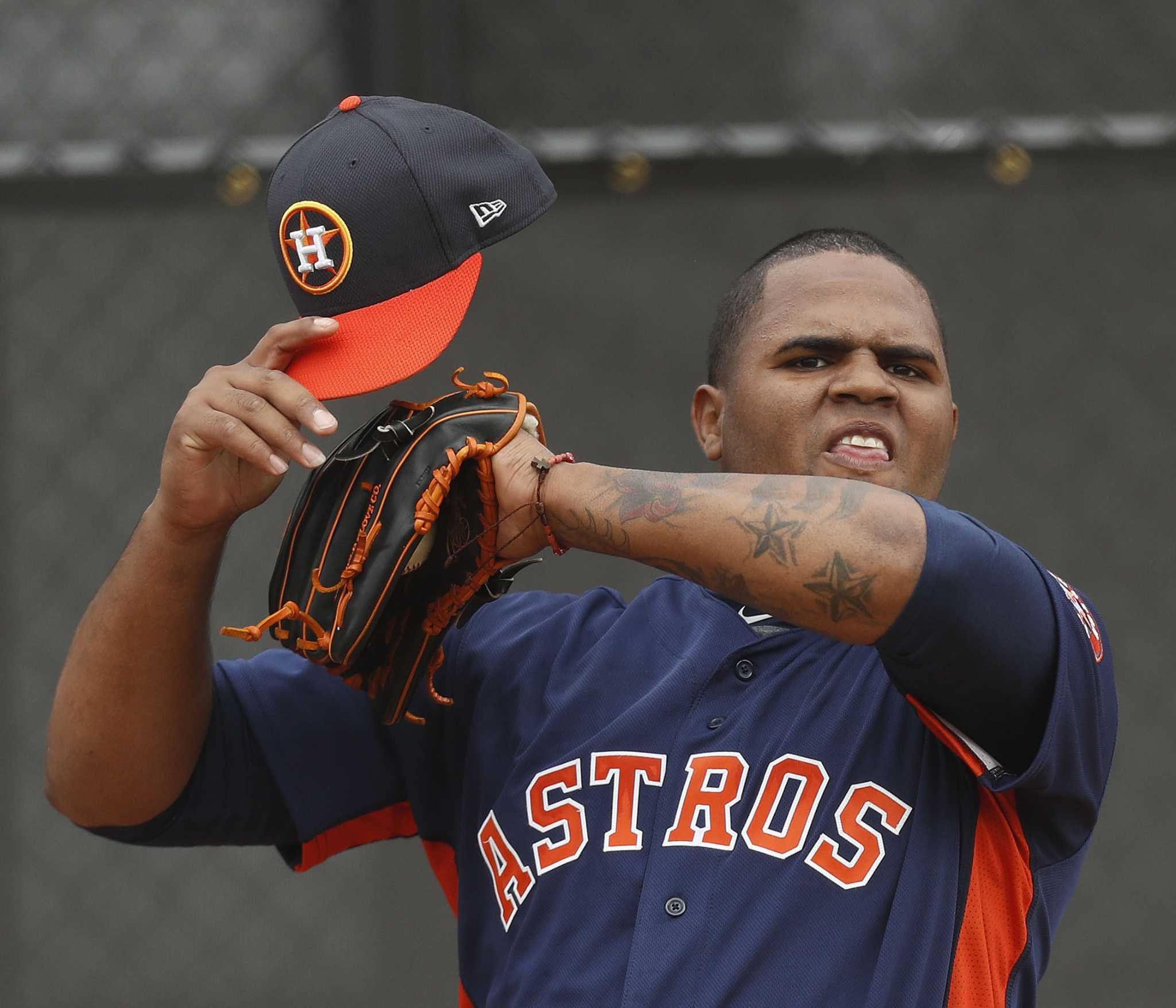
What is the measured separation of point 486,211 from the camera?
1491 millimetres

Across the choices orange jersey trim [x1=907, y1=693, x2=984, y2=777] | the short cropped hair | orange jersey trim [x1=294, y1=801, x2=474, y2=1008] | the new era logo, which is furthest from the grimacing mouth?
orange jersey trim [x1=294, y1=801, x2=474, y2=1008]

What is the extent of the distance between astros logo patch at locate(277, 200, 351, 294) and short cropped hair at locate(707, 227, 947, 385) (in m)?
0.55

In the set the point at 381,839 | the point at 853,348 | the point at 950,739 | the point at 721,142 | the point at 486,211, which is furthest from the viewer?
the point at 721,142

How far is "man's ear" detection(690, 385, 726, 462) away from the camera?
6.10 ft

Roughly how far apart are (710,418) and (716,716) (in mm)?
497

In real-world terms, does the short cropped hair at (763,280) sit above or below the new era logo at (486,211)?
above

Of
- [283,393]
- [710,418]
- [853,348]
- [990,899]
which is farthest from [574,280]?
[990,899]

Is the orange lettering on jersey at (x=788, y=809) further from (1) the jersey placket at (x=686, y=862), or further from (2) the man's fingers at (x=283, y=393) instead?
(2) the man's fingers at (x=283, y=393)

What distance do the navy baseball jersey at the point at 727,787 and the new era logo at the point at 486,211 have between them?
0.47m

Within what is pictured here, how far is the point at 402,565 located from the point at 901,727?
20.5 inches

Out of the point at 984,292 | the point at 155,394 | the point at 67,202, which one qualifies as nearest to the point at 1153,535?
the point at 984,292

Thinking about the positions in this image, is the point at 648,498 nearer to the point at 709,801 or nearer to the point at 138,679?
the point at 709,801

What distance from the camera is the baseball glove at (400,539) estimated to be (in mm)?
1390

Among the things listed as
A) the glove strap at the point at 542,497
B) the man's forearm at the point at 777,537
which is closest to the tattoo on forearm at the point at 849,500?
the man's forearm at the point at 777,537
